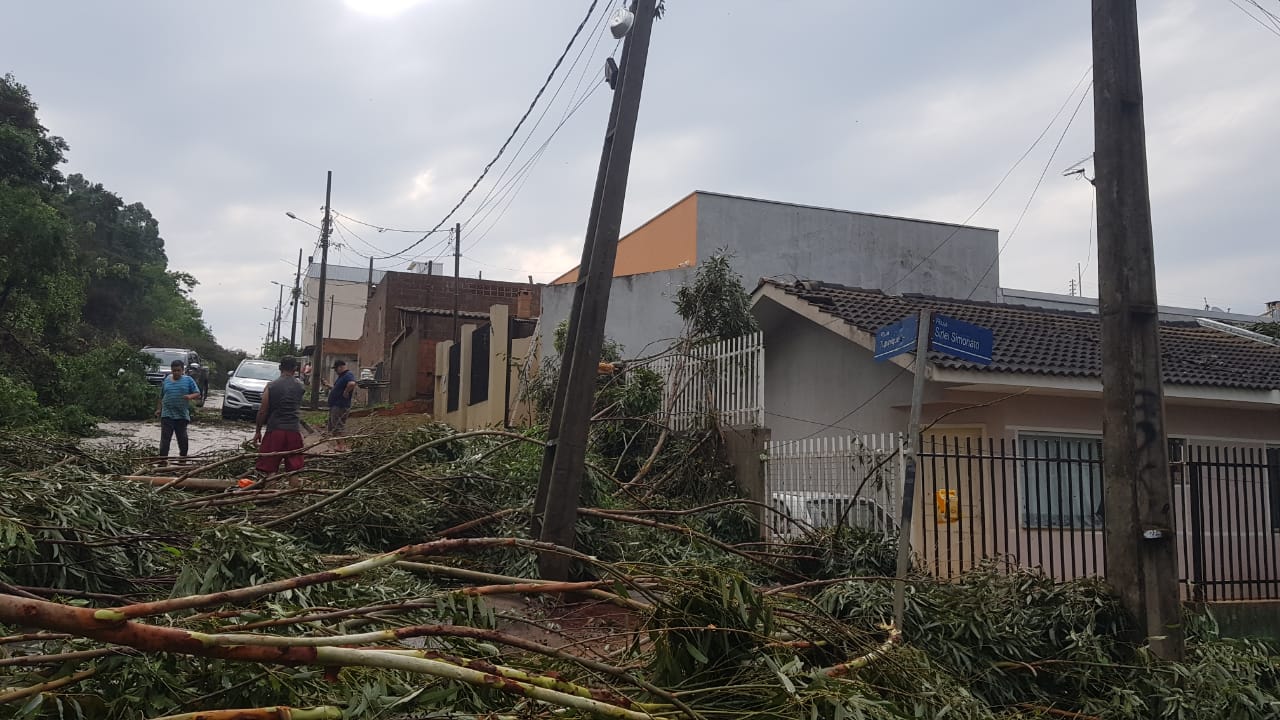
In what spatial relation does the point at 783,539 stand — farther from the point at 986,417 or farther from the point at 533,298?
the point at 533,298

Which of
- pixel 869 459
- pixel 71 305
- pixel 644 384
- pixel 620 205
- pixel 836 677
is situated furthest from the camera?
pixel 71 305

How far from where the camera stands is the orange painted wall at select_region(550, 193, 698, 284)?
2044cm

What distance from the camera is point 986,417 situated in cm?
1118

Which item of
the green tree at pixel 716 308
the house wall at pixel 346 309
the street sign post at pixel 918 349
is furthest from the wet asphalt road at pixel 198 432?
the house wall at pixel 346 309

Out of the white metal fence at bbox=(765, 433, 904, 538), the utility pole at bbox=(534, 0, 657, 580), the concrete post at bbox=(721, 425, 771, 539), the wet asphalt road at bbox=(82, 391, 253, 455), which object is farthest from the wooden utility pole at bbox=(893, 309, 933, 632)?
the wet asphalt road at bbox=(82, 391, 253, 455)

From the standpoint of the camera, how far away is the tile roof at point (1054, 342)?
35.5 ft

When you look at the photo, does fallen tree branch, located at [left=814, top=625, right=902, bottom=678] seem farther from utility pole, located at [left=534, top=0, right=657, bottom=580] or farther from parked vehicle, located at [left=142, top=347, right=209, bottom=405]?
parked vehicle, located at [left=142, top=347, right=209, bottom=405]

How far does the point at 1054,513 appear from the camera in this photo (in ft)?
35.5

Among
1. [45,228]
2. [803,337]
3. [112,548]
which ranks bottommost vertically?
[112,548]

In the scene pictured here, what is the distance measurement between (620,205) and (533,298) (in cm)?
2499

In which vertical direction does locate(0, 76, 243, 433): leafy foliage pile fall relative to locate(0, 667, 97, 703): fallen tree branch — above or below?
above

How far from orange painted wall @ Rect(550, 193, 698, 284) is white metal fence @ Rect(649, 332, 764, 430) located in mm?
6463

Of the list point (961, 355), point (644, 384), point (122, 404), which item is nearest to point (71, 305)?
point (122, 404)

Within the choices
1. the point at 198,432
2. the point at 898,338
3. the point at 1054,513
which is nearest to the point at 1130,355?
the point at 898,338
